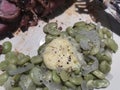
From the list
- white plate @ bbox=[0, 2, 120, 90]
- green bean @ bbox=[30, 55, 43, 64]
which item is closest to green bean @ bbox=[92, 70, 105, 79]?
white plate @ bbox=[0, 2, 120, 90]

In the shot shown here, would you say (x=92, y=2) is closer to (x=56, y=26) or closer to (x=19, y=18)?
(x=56, y=26)

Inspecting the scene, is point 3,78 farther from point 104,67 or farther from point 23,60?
point 104,67

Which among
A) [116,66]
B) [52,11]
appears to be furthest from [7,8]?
[116,66]

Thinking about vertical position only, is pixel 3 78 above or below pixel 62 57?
below

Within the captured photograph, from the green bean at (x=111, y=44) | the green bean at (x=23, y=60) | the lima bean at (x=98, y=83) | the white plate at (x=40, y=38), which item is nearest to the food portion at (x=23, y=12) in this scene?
the white plate at (x=40, y=38)

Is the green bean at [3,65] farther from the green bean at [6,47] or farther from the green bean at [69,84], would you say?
the green bean at [69,84]

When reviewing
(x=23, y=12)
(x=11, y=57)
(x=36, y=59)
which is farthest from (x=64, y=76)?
(x=23, y=12)
